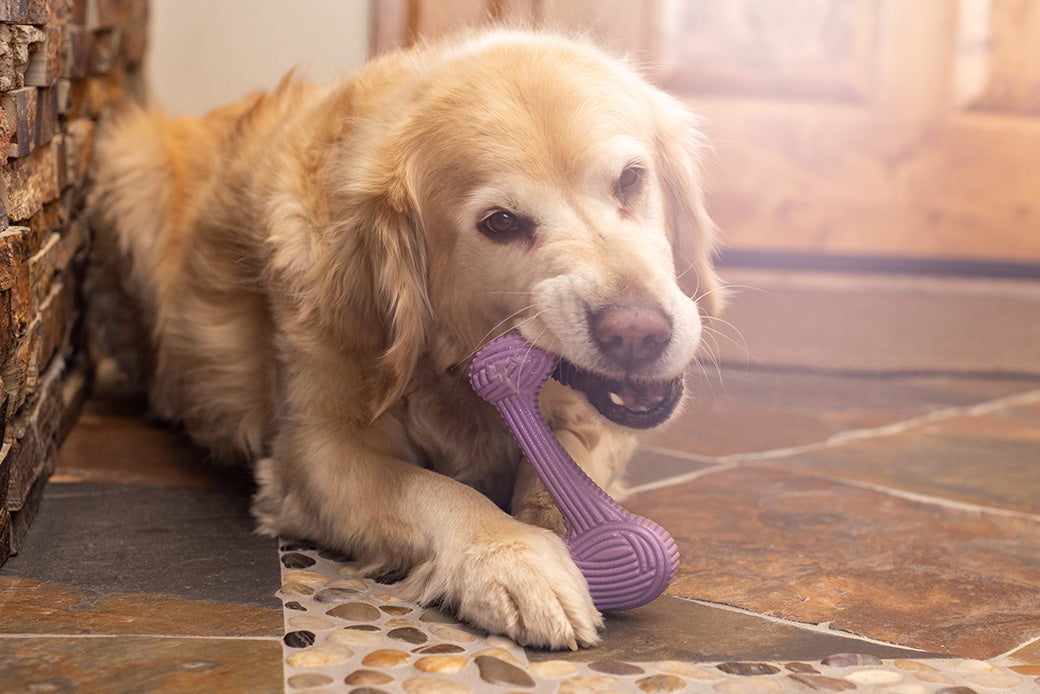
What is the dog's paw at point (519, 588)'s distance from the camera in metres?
1.37

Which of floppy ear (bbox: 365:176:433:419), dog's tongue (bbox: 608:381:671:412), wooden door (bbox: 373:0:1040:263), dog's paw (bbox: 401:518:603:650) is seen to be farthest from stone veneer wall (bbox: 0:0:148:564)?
wooden door (bbox: 373:0:1040:263)

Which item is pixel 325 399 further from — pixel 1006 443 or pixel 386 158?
pixel 1006 443

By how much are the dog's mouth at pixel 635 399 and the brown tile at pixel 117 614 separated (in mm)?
563

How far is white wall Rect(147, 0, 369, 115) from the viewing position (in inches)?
138

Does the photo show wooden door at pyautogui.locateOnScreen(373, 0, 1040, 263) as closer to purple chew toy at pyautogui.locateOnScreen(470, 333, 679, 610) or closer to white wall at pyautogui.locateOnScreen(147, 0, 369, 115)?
white wall at pyautogui.locateOnScreen(147, 0, 369, 115)

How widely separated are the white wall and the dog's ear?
1838 millimetres

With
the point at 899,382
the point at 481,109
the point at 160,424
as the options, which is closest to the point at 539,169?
the point at 481,109

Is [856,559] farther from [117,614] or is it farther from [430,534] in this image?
[117,614]

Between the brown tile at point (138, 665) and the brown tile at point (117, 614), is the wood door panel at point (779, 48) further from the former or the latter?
the brown tile at point (138, 665)

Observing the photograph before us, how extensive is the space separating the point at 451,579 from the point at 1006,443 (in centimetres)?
172

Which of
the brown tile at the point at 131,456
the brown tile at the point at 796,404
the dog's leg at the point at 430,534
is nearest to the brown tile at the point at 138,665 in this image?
the dog's leg at the point at 430,534

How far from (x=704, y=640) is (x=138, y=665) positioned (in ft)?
2.33

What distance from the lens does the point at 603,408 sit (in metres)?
1.64

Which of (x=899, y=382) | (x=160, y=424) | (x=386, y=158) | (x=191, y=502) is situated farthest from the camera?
(x=899, y=382)
